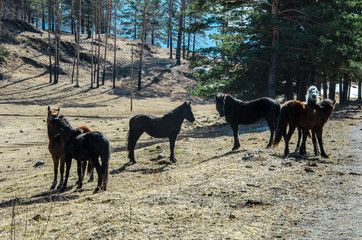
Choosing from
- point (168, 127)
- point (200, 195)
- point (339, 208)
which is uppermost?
point (168, 127)

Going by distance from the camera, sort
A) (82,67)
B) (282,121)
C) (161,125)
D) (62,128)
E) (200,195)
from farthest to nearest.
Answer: (82,67)
(161,125)
(282,121)
(62,128)
(200,195)

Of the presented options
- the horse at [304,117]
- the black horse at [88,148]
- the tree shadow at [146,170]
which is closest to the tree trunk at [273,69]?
the horse at [304,117]

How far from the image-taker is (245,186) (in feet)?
23.0

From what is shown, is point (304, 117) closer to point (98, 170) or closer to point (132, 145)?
point (132, 145)

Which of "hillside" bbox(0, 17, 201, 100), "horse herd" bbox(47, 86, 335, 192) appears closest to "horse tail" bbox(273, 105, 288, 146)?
"horse herd" bbox(47, 86, 335, 192)

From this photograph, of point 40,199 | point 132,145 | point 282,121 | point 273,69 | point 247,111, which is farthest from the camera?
point 273,69

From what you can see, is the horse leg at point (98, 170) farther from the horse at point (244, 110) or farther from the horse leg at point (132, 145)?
the horse at point (244, 110)

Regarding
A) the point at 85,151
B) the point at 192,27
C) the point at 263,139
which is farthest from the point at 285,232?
the point at 192,27

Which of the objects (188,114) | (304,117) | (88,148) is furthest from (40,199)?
(304,117)

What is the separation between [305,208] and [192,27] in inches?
741

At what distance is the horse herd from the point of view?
823 cm

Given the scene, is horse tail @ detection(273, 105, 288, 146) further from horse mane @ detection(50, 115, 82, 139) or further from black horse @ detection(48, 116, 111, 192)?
horse mane @ detection(50, 115, 82, 139)

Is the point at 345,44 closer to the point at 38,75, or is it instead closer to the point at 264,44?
the point at 264,44

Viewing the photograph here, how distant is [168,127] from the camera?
11281mm
